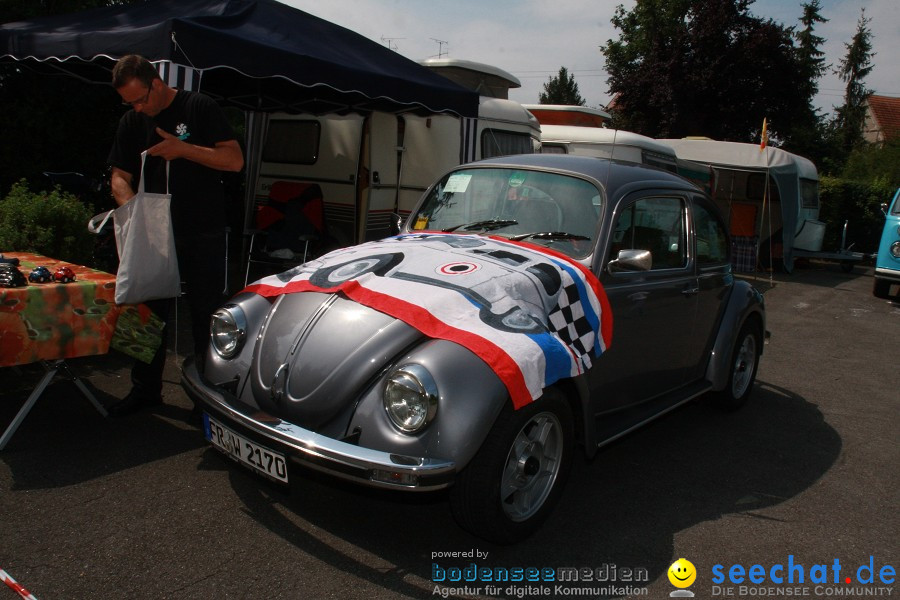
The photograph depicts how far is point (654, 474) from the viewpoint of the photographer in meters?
3.97

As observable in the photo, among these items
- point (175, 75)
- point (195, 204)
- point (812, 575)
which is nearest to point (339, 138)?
point (175, 75)

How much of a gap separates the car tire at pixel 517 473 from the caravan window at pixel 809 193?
15.1m

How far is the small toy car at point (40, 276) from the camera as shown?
143 inches

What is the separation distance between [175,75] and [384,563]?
441 cm

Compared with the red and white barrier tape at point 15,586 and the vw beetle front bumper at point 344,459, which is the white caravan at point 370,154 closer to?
the vw beetle front bumper at point 344,459

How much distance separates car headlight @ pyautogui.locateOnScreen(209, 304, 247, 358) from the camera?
3.26 m

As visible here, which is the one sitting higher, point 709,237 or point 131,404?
point 709,237

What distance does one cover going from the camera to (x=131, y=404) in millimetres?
4273

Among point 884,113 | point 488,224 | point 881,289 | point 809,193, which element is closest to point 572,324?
point 488,224

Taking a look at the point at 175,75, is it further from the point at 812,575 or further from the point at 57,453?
the point at 812,575

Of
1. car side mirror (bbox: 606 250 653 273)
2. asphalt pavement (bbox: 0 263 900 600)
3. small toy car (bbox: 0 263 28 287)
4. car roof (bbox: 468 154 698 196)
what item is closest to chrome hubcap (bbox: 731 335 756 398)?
asphalt pavement (bbox: 0 263 900 600)

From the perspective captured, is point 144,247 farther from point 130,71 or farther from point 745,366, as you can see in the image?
point 745,366

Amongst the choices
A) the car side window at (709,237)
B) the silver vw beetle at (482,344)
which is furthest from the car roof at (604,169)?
the car side window at (709,237)

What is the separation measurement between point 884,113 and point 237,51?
57192mm
